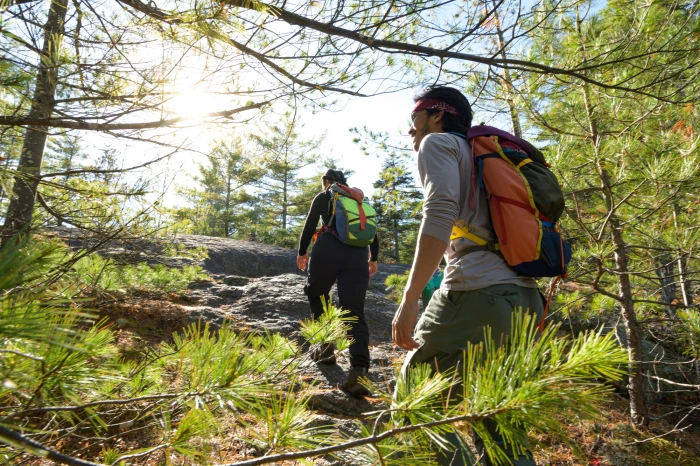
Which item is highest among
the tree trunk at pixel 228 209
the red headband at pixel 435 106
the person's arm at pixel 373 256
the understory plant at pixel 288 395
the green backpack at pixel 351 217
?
the tree trunk at pixel 228 209

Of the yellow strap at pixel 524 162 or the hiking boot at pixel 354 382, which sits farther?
the hiking boot at pixel 354 382

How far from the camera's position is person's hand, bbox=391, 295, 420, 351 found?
1767 mm

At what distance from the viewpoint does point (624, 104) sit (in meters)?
4.01

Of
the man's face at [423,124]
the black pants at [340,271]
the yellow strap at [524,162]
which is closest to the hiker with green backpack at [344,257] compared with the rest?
the black pants at [340,271]

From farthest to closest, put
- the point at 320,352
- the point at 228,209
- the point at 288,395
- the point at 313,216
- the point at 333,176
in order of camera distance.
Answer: the point at 228,209 → the point at 333,176 → the point at 313,216 → the point at 320,352 → the point at 288,395

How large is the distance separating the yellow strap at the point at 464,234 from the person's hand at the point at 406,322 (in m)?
0.43

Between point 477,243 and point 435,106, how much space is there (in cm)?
81

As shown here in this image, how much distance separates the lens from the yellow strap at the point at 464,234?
186cm

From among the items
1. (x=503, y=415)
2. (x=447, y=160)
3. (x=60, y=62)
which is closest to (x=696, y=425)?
(x=447, y=160)

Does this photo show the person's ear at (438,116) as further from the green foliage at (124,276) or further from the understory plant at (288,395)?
the green foliage at (124,276)

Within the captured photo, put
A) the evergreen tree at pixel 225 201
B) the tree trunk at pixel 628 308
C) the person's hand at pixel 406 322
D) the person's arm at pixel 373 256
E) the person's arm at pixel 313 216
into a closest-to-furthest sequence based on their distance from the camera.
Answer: the person's hand at pixel 406 322 → the tree trunk at pixel 628 308 → the person's arm at pixel 313 216 → the person's arm at pixel 373 256 → the evergreen tree at pixel 225 201

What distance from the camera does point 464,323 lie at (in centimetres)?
173

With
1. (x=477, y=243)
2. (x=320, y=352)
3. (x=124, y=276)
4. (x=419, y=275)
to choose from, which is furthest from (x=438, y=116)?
A: (x=124, y=276)

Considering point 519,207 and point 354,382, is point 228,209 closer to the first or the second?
point 354,382
